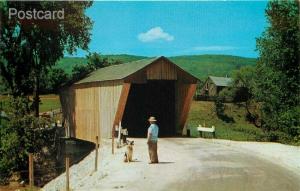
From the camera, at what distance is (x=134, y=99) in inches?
1491

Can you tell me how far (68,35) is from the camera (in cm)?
4747

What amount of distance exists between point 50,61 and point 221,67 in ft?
422

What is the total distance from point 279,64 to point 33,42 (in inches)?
848

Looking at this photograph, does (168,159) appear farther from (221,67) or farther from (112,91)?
(221,67)

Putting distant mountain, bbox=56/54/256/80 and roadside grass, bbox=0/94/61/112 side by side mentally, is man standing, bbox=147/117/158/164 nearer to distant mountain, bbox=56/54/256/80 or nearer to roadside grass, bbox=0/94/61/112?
roadside grass, bbox=0/94/61/112

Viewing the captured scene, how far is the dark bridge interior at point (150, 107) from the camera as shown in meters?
36.2

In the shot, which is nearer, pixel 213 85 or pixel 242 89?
pixel 242 89

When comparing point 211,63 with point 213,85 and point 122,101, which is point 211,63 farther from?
point 122,101

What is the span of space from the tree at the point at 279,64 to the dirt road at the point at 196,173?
573 inches

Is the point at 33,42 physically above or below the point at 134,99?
above

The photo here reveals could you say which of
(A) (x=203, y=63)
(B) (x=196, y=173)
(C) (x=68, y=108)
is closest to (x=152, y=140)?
(B) (x=196, y=173)

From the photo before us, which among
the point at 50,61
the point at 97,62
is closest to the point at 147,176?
the point at 50,61

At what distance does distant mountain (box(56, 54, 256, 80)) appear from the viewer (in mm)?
160700

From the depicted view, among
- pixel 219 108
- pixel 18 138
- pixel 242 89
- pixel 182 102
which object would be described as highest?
pixel 242 89
